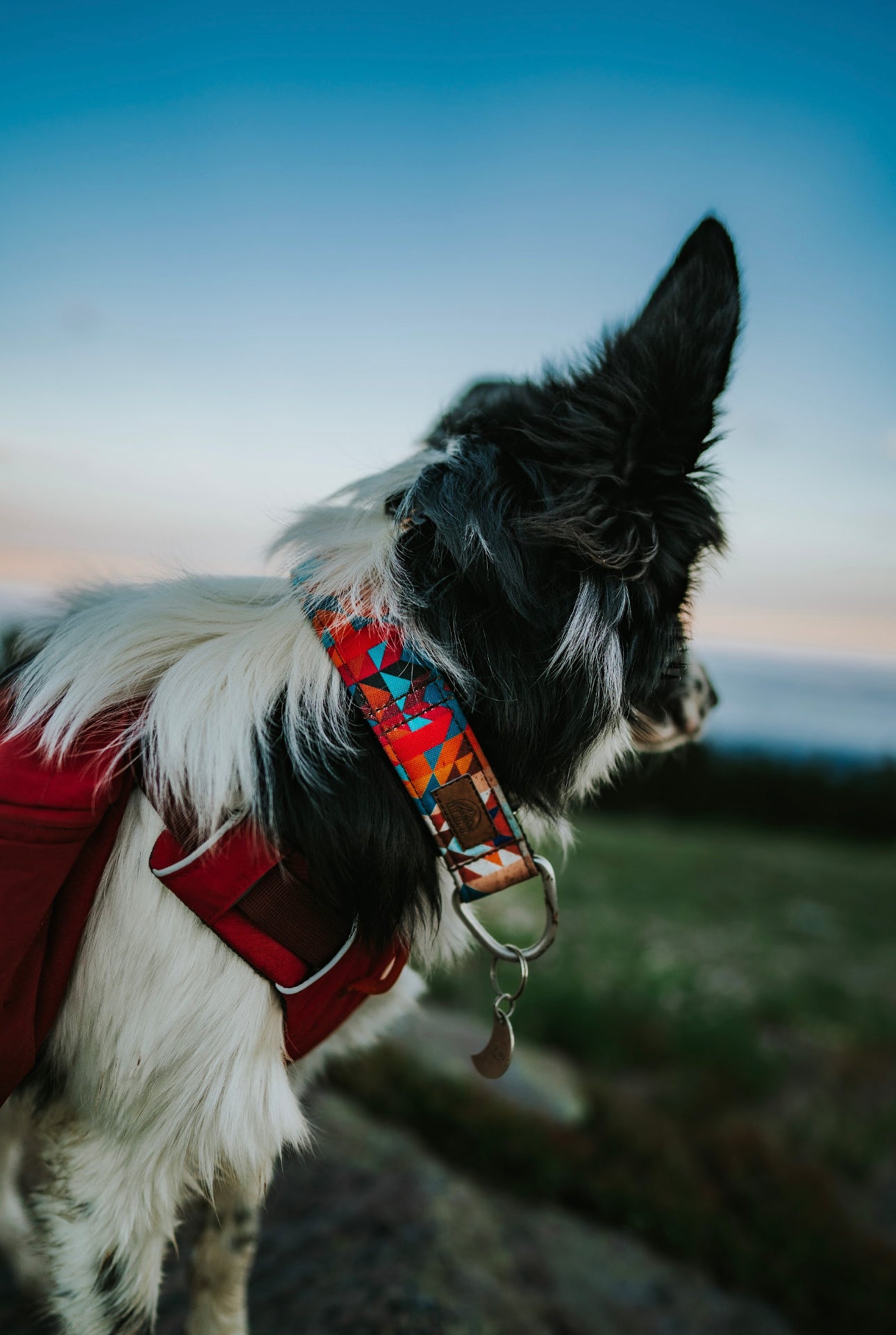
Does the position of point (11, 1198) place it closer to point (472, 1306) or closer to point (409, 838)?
point (472, 1306)

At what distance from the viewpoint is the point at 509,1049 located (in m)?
1.63

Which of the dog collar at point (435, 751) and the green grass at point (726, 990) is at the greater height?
the dog collar at point (435, 751)

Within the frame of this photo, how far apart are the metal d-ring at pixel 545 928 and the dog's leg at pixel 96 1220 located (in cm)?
75

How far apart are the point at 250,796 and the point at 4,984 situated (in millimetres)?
513

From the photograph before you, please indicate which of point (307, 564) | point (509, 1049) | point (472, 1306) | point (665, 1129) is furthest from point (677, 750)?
point (665, 1129)

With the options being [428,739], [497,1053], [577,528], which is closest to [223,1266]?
[497,1053]

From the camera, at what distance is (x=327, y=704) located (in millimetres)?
1486

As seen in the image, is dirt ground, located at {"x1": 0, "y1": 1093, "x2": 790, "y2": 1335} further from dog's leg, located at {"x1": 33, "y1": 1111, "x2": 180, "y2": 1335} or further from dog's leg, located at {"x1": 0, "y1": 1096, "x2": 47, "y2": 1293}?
dog's leg, located at {"x1": 33, "y1": 1111, "x2": 180, "y2": 1335}

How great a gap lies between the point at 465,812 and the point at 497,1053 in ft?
1.90

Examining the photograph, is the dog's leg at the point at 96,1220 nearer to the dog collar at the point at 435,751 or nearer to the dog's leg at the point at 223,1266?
the dog's leg at the point at 223,1266

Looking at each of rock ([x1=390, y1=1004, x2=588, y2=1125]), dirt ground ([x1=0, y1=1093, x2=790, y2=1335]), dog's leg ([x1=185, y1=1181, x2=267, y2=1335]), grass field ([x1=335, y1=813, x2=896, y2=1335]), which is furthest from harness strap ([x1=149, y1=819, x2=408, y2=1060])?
grass field ([x1=335, y1=813, x2=896, y2=1335])

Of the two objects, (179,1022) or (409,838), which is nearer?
(179,1022)

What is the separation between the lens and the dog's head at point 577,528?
154cm

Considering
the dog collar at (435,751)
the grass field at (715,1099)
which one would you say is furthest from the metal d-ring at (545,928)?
the grass field at (715,1099)
